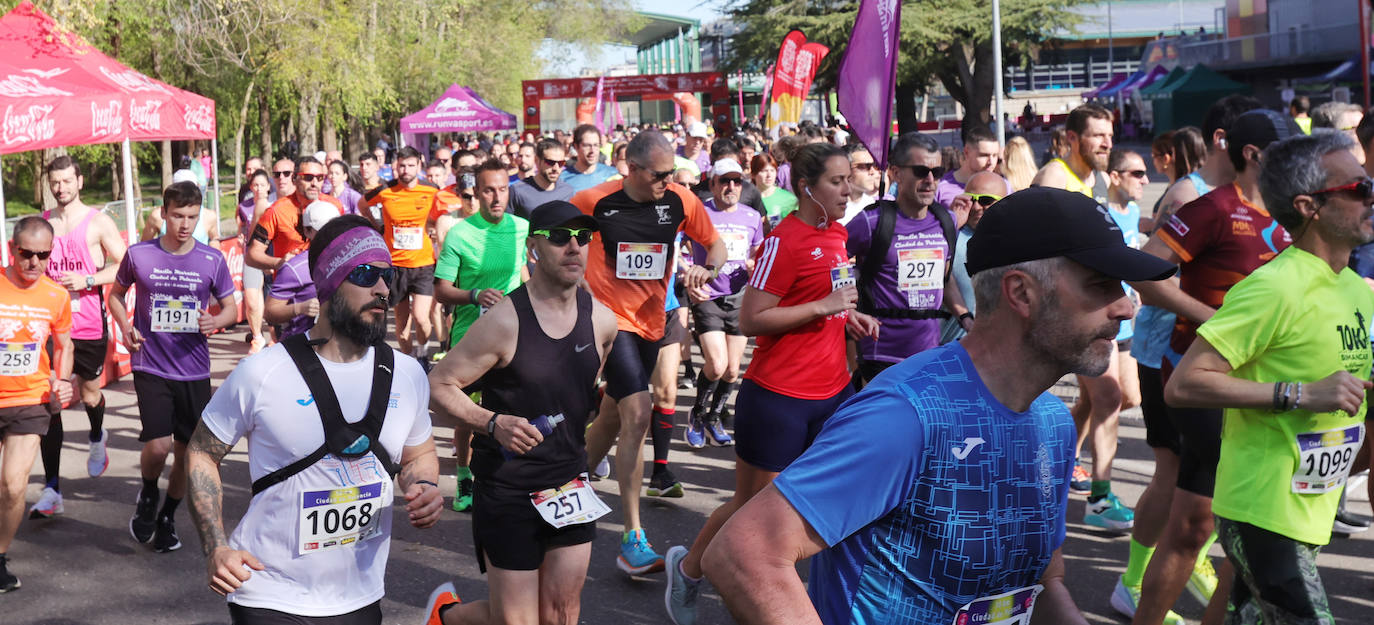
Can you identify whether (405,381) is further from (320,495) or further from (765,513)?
(765,513)

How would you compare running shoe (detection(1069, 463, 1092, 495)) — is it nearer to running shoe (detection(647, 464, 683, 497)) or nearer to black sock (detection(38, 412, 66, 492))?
running shoe (detection(647, 464, 683, 497))

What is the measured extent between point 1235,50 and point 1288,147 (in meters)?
56.0

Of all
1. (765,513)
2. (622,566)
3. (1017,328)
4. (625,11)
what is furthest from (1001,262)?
(625,11)

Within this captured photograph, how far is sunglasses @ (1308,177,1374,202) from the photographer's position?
368 cm

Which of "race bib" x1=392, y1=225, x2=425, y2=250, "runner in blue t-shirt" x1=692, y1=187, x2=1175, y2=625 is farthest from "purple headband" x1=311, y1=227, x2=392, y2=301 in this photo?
"race bib" x1=392, y1=225, x2=425, y2=250

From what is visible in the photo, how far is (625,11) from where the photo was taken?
84.1 metres

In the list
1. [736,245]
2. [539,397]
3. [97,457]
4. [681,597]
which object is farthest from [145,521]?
[736,245]

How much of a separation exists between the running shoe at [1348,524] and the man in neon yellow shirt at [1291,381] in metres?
3.30

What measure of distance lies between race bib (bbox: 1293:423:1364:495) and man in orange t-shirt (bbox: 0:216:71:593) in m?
5.65

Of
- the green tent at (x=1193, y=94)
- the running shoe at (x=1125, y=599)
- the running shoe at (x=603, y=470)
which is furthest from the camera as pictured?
the green tent at (x=1193, y=94)

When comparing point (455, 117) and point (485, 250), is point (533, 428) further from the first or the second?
point (455, 117)

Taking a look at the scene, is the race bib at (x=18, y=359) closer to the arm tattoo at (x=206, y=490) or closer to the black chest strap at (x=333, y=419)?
the arm tattoo at (x=206, y=490)

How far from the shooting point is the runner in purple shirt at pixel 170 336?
7055mm

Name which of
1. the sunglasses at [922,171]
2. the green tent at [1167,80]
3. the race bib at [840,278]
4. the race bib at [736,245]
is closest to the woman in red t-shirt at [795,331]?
the race bib at [840,278]
